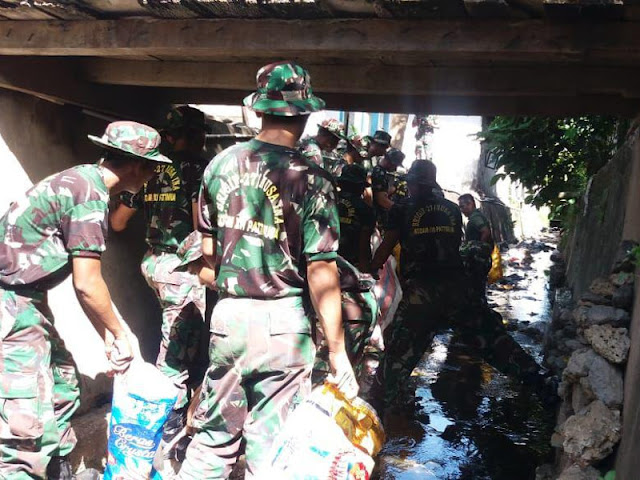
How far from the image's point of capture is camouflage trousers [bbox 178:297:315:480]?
2.69m

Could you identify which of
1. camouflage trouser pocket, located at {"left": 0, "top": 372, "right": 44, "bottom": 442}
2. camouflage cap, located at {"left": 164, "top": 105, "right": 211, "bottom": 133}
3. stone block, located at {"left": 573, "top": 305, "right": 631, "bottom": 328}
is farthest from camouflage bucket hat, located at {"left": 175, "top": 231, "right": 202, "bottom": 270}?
stone block, located at {"left": 573, "top": 305, "right": 631, "bottom": 328}

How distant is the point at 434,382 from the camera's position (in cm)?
610

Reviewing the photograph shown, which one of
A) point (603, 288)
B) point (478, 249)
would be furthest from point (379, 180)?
point (603, 288)

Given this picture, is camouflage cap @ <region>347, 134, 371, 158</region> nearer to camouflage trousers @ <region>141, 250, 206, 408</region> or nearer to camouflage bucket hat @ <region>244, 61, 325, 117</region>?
camouflage trousers @ <region>141, 250, 206, 408</region>

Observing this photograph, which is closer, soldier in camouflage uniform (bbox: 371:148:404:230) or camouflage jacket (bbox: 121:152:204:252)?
camouflage jacket (bbox: 121:152:204:252)

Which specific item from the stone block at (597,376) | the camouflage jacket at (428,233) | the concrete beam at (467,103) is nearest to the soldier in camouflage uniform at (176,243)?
the concrete beam at (467,103)

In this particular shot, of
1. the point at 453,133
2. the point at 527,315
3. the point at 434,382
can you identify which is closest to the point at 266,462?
the point at 434,382

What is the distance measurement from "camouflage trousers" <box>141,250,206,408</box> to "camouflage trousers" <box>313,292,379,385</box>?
41.6 inches

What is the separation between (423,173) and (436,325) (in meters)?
1.28

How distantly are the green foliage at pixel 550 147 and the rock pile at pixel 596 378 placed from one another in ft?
11.3

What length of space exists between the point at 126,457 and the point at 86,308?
2.56 ft

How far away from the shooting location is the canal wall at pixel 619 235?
2.65 metres

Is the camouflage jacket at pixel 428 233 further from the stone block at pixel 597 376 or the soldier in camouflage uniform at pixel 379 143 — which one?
the soldier in camouflage uniform at pixel 379 143

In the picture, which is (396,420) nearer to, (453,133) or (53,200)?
(53,200)
